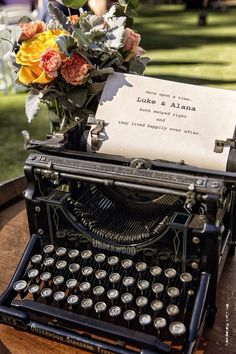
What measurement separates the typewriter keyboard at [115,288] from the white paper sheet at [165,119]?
0.31 m

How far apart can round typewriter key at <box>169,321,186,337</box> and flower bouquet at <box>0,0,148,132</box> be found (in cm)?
73

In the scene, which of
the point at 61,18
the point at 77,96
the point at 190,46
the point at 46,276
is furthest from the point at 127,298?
the point at 190,46

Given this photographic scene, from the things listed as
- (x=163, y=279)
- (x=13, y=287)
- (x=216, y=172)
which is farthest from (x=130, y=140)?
(x=13, y=287)

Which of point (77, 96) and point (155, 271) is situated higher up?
point (77, 96)

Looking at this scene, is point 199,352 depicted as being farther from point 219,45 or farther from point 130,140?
point 219,45

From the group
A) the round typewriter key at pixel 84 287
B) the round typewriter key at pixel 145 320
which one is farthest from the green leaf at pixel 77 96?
the round typewriter key at pixel 145 320

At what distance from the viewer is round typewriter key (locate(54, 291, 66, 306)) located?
133 centimetres

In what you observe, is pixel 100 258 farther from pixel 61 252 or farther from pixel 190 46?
pixel 190 46

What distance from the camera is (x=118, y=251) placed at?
1374 millimetres

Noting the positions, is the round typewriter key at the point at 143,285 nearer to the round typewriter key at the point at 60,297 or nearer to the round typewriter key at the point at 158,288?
the round typewriter key at the point at 158,288

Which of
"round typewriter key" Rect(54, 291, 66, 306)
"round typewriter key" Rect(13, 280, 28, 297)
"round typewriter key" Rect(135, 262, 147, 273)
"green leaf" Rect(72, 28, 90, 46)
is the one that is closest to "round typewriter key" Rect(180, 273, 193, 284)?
"round typewriter key" Rect(135, 262, 147, 273)

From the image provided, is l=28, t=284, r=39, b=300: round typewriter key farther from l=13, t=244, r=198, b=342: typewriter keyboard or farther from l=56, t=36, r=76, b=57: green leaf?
l=56, t=36, r=76, b=57: green leaf

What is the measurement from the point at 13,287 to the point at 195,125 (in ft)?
2.26

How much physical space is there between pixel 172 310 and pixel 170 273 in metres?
0.11
